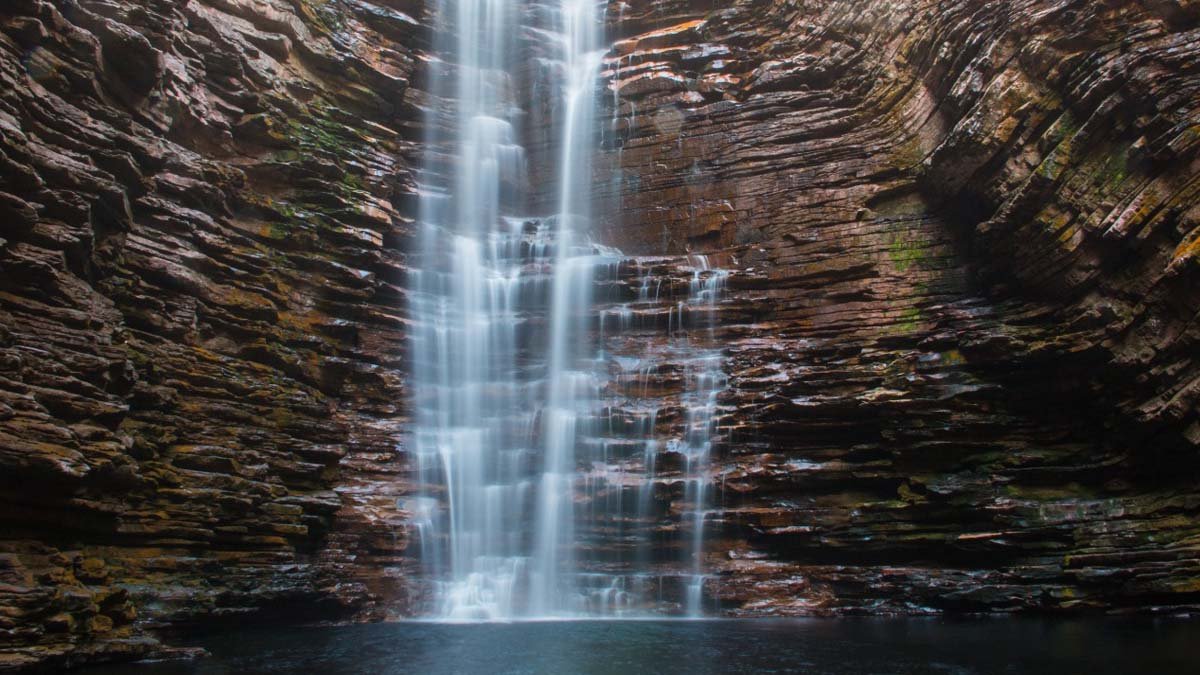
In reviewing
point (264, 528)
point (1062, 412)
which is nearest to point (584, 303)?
point (264, 528)

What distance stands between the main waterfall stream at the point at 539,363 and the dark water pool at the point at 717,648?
207cm

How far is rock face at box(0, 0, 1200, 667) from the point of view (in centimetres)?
1259

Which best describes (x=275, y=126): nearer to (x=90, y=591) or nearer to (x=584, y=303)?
(x=584, y=303)

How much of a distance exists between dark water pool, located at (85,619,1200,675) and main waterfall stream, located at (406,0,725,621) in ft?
6.79

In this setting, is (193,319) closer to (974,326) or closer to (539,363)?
(539,363)

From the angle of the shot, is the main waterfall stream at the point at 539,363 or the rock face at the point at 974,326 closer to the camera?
the rock face at the point at 974,326

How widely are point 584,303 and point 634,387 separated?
302 centimetres

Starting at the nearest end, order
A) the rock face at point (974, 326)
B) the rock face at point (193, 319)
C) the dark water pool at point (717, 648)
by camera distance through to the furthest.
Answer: the dark water pool at point (717, 648)
the rock face at point (193, 319)
the rock face at point (974, 326)

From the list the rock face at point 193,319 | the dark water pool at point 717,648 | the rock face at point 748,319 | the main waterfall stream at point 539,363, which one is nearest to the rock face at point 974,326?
the rock face at point 748,319

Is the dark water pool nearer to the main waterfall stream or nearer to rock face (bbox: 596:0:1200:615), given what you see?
rock face (bbox: 596:0:1200:615)

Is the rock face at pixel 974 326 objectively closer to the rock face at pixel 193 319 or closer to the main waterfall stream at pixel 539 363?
the main waterfall stream at pixel 539 363

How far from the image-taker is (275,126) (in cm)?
1984

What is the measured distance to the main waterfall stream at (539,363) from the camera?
18.0 m

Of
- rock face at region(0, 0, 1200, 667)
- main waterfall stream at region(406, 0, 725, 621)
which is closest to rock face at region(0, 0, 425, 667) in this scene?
rock face at region(0, 0, 1200, 667)
